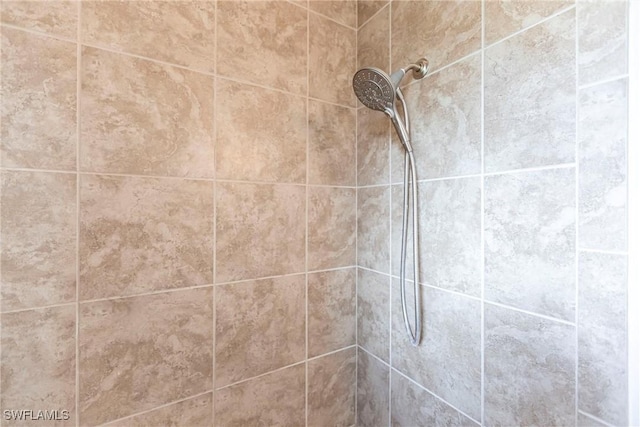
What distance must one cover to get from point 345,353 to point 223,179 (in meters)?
0.81

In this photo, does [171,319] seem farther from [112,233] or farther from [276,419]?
[276,419]

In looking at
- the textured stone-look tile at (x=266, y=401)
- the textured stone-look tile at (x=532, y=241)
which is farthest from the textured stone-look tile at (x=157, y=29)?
the textured stone-look tile at (x=266, y=401)

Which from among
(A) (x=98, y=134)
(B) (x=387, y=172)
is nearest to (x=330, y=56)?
(B) (x=387, y=172)

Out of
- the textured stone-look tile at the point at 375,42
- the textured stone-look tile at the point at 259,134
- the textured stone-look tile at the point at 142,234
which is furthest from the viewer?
the textured stone-look tile at the point at 375,42

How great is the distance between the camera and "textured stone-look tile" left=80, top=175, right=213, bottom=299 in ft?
2.39

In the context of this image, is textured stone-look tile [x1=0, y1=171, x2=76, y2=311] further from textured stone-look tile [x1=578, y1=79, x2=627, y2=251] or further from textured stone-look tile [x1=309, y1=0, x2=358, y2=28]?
textured stone-look tile [x1=578, y1=79, x2=627, y2=251]

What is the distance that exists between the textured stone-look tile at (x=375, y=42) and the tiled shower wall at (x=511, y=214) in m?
0.01

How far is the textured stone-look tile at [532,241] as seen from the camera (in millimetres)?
584

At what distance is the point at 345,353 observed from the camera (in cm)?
114

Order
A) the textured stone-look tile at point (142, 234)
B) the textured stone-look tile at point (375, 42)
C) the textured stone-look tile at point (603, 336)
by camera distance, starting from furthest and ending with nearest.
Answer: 1. the textured stone-look tile at point (375, 42)
2. the textured stone-look tile at point (142, 234)
3. the textured stone-look tile at point (603, 336)

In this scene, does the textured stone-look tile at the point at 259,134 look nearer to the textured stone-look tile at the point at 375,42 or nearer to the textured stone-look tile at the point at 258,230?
the textured stone-look tile at the point at 258,230

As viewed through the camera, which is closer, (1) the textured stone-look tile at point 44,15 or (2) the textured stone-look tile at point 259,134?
(1) the textured stone-look tile at point 44,15

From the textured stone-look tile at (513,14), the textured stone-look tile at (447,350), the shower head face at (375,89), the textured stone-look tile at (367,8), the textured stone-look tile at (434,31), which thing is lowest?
the textured stone-look tile at (447,350)

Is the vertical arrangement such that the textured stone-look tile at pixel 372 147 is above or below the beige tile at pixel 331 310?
above
